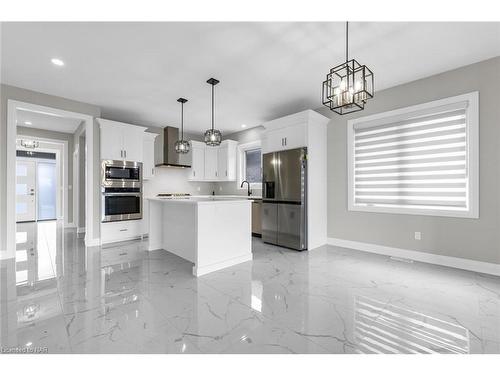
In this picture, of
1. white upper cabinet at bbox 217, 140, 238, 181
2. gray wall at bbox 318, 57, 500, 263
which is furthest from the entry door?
gray wall at bbox 318, 57, 500, 263

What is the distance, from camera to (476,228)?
9.41 ft

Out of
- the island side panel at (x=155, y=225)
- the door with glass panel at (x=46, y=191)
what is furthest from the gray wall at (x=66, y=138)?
the island side panel at (x=155, y=225)

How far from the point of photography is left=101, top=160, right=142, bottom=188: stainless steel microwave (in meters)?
4.37

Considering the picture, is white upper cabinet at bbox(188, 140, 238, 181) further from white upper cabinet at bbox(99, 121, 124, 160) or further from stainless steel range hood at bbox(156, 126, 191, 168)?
white upper cabinet at bbox(99, 121, 124, 160)

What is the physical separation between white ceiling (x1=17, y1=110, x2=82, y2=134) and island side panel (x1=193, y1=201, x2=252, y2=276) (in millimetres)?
3977

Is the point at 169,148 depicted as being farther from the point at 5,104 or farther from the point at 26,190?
the point at 26,190

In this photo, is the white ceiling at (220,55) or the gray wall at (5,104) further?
the gray wall at (5,104)

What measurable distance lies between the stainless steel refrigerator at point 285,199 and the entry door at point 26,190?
24.4ft

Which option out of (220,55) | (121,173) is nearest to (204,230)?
(220,55)

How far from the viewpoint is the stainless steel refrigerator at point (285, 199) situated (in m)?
3.89

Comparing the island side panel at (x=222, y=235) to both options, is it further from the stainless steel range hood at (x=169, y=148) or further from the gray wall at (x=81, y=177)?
the gray wall at (x=81, y=177)
